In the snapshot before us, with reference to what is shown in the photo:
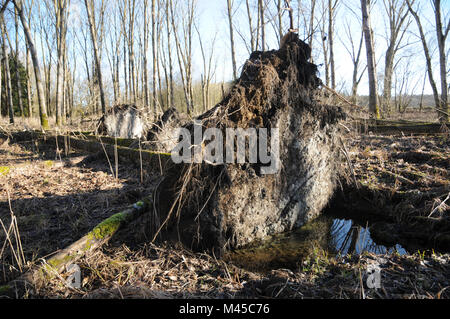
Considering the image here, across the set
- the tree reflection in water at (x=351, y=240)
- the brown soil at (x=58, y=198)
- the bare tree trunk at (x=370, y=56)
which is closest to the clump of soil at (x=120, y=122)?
the brown soil at (x=58, y=198)

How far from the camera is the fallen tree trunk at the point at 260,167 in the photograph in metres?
3.21

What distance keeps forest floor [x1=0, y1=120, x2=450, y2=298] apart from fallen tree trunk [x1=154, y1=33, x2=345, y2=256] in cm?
47

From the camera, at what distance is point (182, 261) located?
2939 mm

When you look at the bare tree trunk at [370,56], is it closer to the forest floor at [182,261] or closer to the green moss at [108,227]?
the forest floor at [182,261]

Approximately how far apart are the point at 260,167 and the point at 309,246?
1.27m

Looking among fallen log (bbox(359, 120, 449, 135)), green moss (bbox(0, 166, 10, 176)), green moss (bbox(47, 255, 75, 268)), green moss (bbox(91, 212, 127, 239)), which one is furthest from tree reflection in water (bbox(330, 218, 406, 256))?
green moss (bbox(0, 166, 10, 176))

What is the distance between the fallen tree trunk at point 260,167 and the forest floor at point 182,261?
0.47 metres

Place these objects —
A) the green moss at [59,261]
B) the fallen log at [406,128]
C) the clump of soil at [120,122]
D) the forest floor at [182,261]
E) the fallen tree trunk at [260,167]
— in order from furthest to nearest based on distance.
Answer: the clump of soil at [120,122]
the fallen log at [406,128]
the fallen tree trunk at [260,167]
the green moss at [59,261]
the forest floor at [182,261]

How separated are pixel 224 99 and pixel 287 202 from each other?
1802mm

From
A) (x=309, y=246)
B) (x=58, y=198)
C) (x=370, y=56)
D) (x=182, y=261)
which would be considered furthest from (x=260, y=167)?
(x=370, y=56)

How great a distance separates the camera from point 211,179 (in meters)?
3.24
